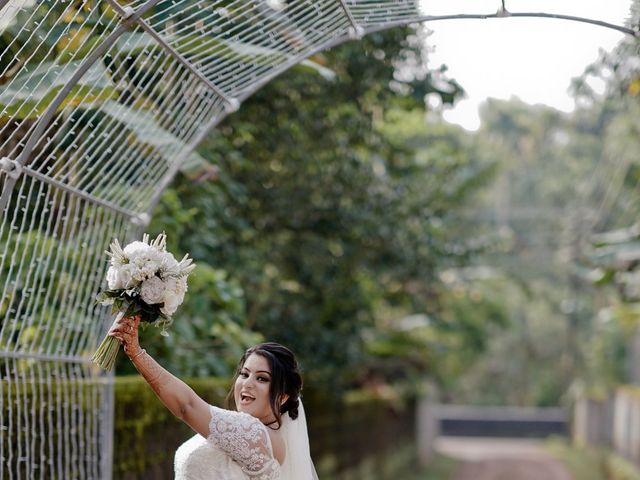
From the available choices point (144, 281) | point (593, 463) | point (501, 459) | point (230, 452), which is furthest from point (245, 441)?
point (501, 459)

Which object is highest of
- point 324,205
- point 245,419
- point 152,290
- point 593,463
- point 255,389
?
point 324,205

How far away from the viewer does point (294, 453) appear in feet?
19.0

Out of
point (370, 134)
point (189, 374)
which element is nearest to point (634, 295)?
point (370, 134)

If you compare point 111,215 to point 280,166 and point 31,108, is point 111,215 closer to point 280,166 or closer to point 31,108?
point 31,108

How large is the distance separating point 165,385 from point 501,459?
36.2 m

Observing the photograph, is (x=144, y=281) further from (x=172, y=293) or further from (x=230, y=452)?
(x=230, y=452)

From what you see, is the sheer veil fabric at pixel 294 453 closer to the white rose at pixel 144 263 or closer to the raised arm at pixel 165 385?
the raised arm at pixel 165 385

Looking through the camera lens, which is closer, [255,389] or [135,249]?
[135,249]

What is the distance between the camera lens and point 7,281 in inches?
269

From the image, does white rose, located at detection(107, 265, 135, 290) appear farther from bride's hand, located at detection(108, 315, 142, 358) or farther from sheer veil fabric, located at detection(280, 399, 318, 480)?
sheer veil fabric, located at detection(280, 399, 318, 480)

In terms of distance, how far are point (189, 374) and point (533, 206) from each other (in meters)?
57.6

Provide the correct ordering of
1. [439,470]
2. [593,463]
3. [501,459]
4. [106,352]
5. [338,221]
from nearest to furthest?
1. [106,352]
2. [338,221]
3. [439,470]
4. [593,463]
5. [501,459]

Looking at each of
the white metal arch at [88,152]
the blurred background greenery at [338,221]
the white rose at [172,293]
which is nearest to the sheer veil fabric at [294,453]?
the white rose at [172,293]

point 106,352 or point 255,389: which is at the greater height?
point 106,352
